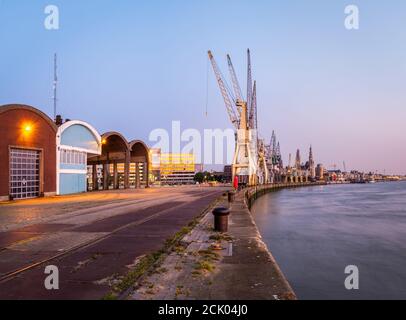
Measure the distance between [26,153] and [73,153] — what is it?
10924mm

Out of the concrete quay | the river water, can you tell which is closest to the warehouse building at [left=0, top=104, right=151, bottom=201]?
the river water

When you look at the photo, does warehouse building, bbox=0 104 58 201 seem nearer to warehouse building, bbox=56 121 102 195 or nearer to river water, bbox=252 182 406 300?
warehouse building, bbox=56 121 102 195

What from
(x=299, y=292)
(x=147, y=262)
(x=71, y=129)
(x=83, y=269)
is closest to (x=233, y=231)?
(x=299, y=292)

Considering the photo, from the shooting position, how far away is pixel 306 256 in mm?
21578

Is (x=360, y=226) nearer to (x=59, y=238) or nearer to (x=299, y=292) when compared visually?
(x=299, y=292)

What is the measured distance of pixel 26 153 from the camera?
1719 inches

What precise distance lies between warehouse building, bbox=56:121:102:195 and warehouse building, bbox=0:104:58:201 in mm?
1782

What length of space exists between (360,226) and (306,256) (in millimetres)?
18184

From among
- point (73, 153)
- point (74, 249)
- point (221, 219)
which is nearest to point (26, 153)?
point (73, 153)

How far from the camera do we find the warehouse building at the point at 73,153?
51031 millimetres

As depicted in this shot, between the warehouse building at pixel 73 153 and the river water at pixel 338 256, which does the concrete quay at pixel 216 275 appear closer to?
the river water at pixel 338 256

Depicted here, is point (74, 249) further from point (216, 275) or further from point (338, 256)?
point (338, 256)

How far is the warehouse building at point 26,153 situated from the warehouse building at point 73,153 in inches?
70.1

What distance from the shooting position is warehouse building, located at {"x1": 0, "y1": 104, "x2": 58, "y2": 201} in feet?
129
